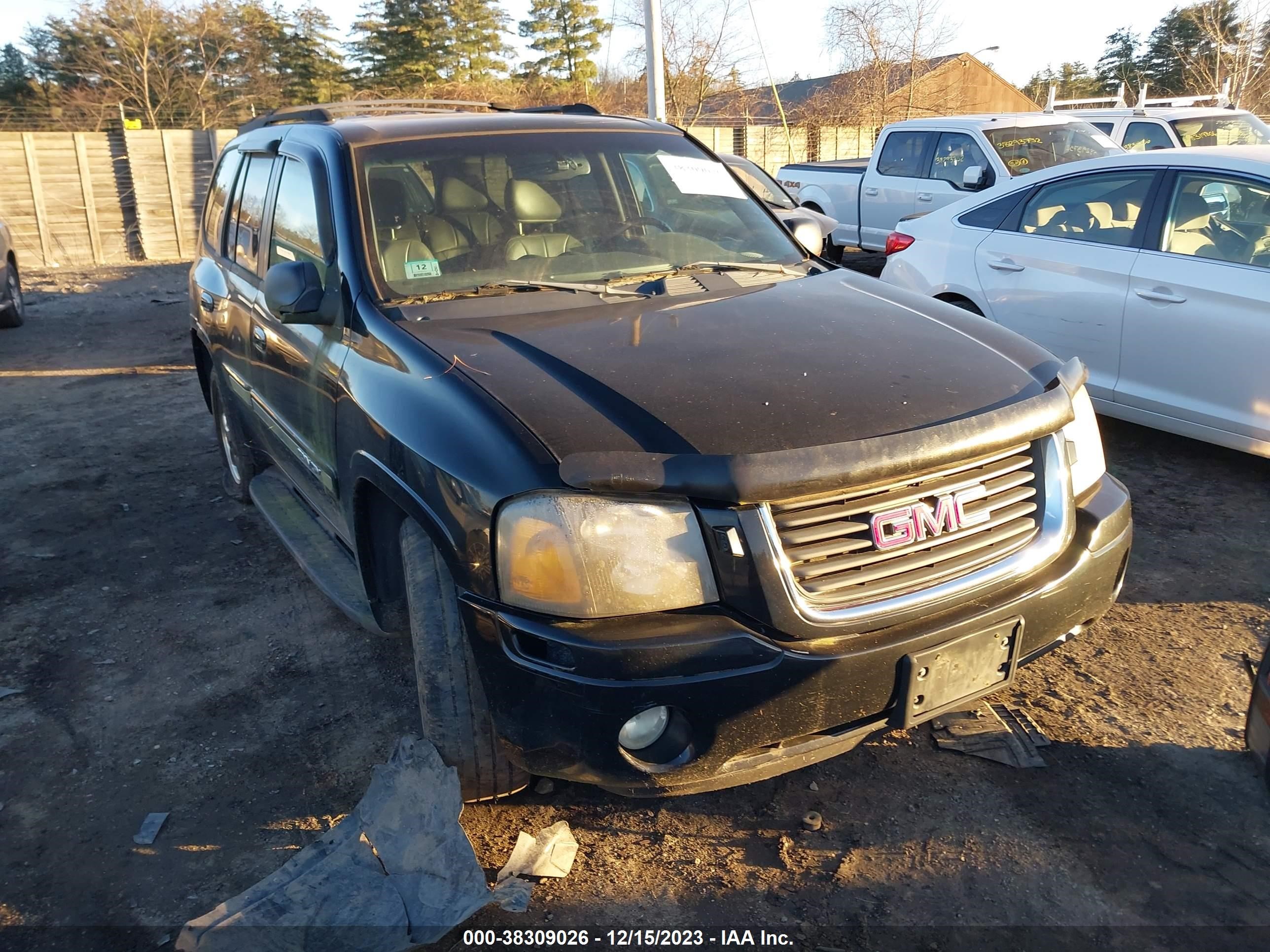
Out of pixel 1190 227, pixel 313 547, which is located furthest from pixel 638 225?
pixel 1190 227

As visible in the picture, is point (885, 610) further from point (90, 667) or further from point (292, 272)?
point (90, 667)

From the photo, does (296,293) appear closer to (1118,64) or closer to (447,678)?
(447,678)

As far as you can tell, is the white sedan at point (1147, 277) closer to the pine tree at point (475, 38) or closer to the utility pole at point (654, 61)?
the utility pole at point (654, 61)

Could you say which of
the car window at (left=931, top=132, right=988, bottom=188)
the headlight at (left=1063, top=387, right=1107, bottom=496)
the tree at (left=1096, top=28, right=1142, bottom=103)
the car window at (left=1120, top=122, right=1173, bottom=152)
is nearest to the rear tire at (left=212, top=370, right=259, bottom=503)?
the headlight at (left=1063, top=387, right=1107, bottom=496)

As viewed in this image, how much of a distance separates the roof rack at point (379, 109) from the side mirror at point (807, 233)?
97 cm

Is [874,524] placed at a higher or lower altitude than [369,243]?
lower

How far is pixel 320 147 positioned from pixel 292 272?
646 mm

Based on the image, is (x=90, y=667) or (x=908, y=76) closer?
(x=90, y=667)

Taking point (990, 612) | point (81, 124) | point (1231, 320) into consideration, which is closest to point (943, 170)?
point (1231, 320)

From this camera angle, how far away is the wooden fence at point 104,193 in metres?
15.4

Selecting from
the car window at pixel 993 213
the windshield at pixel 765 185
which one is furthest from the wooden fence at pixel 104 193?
the car window at pixel 993 213

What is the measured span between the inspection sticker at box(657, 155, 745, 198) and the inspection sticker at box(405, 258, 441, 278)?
109cm

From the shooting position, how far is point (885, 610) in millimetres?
2262

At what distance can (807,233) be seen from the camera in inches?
163
